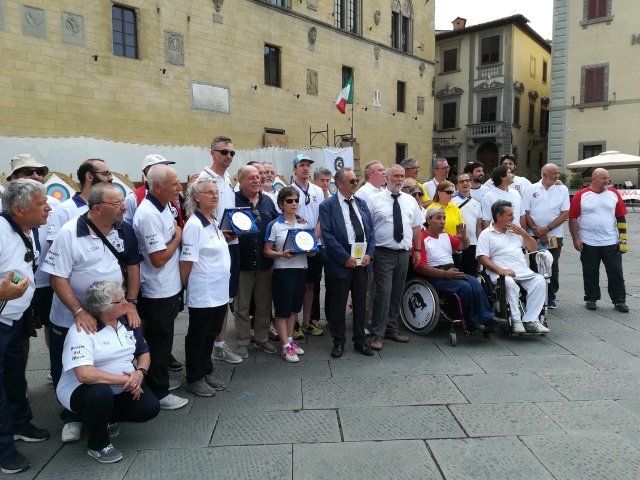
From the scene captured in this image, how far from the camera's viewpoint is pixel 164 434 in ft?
10.8

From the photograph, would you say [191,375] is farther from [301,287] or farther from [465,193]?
[465,193]

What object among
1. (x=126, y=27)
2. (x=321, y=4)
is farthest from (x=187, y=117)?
(x=321, y=4)

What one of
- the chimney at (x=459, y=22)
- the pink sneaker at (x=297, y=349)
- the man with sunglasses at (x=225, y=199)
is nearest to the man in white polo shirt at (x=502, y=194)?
the pink sneaker at (x=297, y=349)

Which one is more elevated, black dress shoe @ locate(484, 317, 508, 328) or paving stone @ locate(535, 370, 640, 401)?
black dress shoe @ locate(484, 317, 508, 328)

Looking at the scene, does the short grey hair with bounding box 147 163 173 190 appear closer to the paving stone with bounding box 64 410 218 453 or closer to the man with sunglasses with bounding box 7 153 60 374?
the man with sunglasses with bounding box 7 153 60 374

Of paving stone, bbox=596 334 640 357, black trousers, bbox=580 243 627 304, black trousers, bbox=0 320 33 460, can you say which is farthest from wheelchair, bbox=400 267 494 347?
black trousers, bbox=0 320 33 460

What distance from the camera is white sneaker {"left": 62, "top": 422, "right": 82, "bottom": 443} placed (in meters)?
3.18

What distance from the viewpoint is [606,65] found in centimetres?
2752

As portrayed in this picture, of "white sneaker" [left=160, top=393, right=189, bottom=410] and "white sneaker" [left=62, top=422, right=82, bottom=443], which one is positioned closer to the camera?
"white sneaker" [left=62, top=422, right=82, bottom=443]

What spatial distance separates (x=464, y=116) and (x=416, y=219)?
33601 millimetres

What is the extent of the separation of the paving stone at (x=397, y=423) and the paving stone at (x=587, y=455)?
1.66 feet

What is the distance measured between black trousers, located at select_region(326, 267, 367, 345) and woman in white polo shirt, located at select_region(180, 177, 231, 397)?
1.26 m

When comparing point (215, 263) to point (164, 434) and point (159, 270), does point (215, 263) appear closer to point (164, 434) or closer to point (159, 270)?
point (159, 270)

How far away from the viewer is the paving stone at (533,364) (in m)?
4.36
